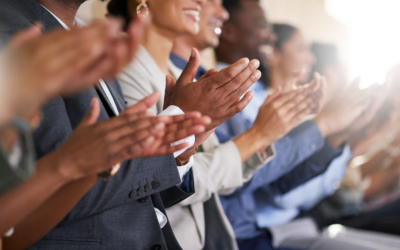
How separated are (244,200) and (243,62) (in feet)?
2.52

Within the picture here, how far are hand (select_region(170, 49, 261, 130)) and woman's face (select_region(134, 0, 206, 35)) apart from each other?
1.18 feet

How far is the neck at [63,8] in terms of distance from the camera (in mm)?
738

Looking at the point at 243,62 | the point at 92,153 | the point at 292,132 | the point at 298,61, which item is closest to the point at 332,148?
the point at 292,132

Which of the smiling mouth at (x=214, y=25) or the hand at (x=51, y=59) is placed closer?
the hand at (x=51, y=59)

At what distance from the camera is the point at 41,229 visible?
0.56 m

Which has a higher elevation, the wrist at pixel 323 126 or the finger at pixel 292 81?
the finger at pixel 292 81

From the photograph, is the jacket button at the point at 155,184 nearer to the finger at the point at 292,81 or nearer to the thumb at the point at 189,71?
the thumb at the point at 189,71

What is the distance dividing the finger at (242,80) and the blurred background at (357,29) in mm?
2821

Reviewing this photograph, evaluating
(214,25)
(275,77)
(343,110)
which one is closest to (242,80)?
(343,110)

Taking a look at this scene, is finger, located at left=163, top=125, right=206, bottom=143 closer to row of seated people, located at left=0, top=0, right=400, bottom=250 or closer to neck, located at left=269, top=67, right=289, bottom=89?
row of seated people, located at left=0, top=0, right=400, bottom=250

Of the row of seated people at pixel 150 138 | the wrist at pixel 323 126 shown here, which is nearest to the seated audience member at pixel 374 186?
the row of seated people at pixel 150 138

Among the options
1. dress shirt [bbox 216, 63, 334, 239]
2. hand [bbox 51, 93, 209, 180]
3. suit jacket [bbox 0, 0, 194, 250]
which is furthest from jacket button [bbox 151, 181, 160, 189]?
dress shirt [bbox 216, 63, 334, 239]

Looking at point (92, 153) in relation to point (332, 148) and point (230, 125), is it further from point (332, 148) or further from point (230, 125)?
point (332, 148)

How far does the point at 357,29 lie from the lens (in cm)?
378
